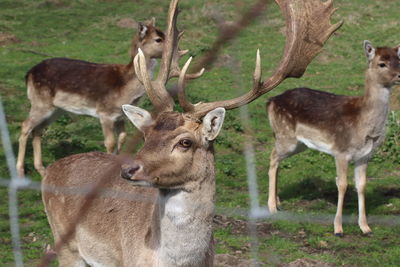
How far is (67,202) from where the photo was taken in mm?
4746

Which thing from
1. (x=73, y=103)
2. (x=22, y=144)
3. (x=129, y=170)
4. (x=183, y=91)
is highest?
(x=183, y=91)

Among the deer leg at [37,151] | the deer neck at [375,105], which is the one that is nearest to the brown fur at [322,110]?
the deer neck at [375,105]

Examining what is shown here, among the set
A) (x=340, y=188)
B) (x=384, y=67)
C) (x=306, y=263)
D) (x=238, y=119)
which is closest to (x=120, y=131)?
(x=238, y=119)

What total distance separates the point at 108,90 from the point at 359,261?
4363mm

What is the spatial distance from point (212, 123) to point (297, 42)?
0.58m

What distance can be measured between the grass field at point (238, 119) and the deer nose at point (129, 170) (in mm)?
1543

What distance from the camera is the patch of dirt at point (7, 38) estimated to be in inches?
619

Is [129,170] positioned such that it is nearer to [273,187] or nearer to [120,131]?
[273,187]

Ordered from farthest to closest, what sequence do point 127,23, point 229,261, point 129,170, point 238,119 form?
point 127,23, point 238,119, point 229,261, point 129,170

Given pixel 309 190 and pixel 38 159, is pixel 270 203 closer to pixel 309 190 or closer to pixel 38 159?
pixel 309 190

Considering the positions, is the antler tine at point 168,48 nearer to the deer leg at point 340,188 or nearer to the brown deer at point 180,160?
the brown deer at point 180,160

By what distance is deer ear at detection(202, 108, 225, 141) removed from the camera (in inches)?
147

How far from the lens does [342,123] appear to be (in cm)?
821

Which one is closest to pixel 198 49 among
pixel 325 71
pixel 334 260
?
pixel 325 71
